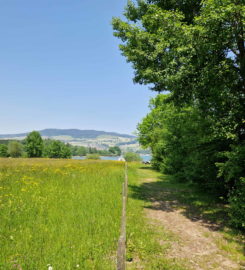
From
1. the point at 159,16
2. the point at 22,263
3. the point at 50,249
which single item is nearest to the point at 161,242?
the point at 50,249

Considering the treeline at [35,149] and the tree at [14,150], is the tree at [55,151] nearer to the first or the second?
the treeline at [35,149]

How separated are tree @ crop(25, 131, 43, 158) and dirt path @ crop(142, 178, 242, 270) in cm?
8031

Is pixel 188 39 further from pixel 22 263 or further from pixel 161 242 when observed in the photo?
pixel 22 263

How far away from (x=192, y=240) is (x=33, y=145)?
83.8 m

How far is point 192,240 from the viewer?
19.6 ft

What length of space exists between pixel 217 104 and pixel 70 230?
309 inches

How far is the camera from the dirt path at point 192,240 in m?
4.71

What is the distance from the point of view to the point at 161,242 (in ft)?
18.6

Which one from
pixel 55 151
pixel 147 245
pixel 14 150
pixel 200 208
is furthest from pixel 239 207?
pixel 14 150

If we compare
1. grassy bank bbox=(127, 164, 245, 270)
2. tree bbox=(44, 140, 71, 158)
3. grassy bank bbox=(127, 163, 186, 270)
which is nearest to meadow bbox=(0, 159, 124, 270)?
grassy bank bbox=(127, 163, 186, 270)

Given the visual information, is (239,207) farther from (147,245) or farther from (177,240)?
(147,245)

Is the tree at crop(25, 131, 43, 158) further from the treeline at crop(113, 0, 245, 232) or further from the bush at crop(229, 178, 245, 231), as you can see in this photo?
the bush at crop(229, 178, 245, 231)

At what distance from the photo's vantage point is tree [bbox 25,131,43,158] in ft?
257

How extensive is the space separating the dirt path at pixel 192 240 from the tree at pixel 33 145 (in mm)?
80311
